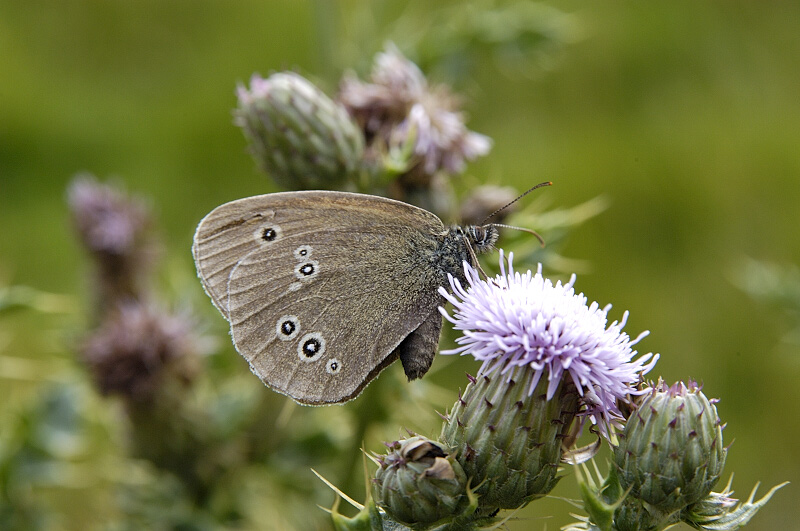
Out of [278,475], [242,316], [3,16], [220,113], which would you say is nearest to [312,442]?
[278,475]

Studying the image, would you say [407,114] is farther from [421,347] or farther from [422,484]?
[422,484]

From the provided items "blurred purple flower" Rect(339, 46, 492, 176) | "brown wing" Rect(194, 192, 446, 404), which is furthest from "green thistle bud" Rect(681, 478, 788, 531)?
"blurred purple flower" Rect(339, 46, 492, 176)

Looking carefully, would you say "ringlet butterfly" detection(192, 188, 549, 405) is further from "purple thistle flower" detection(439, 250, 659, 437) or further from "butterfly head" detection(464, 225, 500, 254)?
"purple thistle flower" detection(439, 250, 659, 437)

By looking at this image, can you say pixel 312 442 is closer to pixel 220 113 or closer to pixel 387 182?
pixel 387 182

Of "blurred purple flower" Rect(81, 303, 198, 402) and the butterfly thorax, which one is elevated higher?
the butterfly thorax

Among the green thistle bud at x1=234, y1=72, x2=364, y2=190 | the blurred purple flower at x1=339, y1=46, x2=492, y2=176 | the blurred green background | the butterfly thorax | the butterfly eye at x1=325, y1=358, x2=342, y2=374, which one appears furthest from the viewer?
the blurred green background

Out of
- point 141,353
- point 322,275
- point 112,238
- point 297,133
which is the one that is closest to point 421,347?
point 322,275

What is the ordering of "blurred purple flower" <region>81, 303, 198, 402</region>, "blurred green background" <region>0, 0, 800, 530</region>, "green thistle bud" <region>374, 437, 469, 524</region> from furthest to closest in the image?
"blurred green background" <region>0, 0, 800, 530</region> < "blurred purple flower" <region>81, 303, 198, 402</region> < "green thistle bud" <region>374, 437, 469, 524</region>
